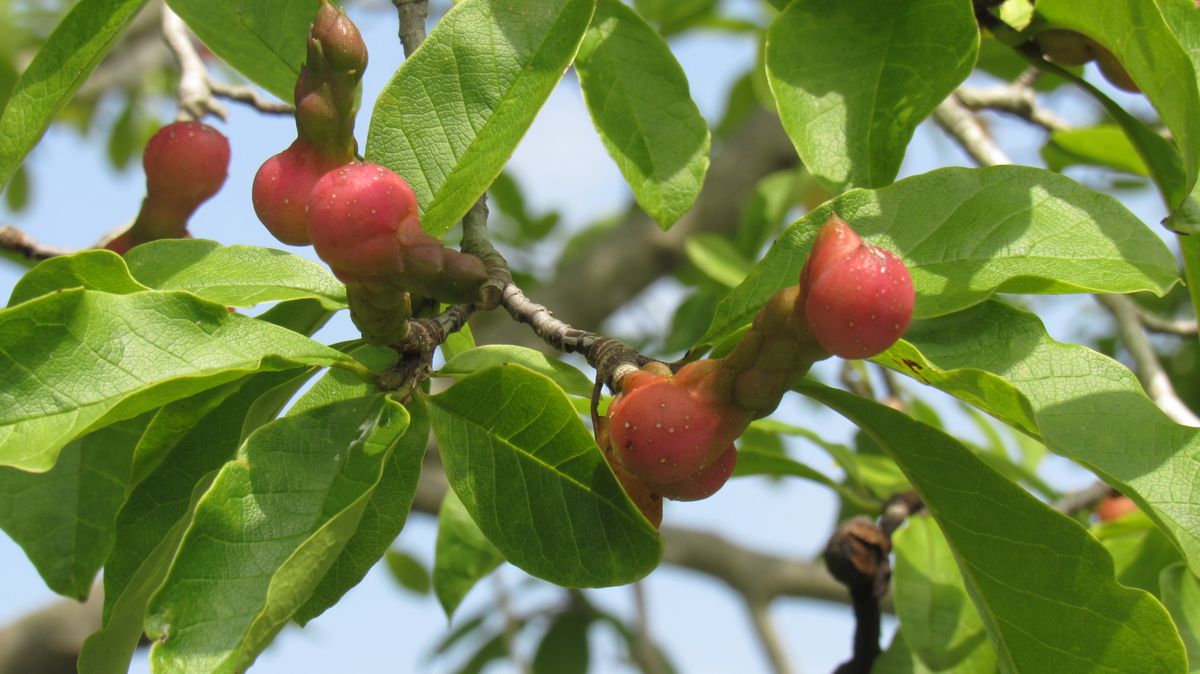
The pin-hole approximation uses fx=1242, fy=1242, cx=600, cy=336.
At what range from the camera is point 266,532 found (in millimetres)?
1031

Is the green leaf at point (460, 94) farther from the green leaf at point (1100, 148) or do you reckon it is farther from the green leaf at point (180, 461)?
the green leaf at point (1100, 148)

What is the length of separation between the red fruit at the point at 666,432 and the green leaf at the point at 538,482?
1.8 inches

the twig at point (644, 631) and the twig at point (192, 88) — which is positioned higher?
the twig at point (192, 88)

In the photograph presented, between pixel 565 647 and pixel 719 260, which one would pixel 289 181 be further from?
pixel 565 647

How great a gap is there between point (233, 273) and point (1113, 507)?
1.61m

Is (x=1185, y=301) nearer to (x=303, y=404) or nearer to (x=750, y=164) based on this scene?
(x=750, y=164)

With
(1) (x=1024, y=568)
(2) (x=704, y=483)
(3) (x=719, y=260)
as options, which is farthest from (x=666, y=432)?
(3) (x=719, y=260)

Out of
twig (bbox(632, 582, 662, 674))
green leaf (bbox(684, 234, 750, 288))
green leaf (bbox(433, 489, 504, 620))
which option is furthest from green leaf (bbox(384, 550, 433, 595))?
green leaf (bbox(433, 489, 504, 620))

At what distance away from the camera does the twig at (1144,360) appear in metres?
1.85

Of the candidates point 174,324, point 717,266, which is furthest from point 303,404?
point 717,266

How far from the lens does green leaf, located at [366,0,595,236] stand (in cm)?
119

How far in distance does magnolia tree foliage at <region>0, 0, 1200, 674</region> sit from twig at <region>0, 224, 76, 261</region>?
1.37 ft

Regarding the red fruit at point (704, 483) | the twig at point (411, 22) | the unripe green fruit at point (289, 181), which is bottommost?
the red fruit at point (704, 483)

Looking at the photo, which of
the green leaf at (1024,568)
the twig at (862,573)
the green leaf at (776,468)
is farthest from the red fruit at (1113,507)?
the green leaf at (1024,568)
